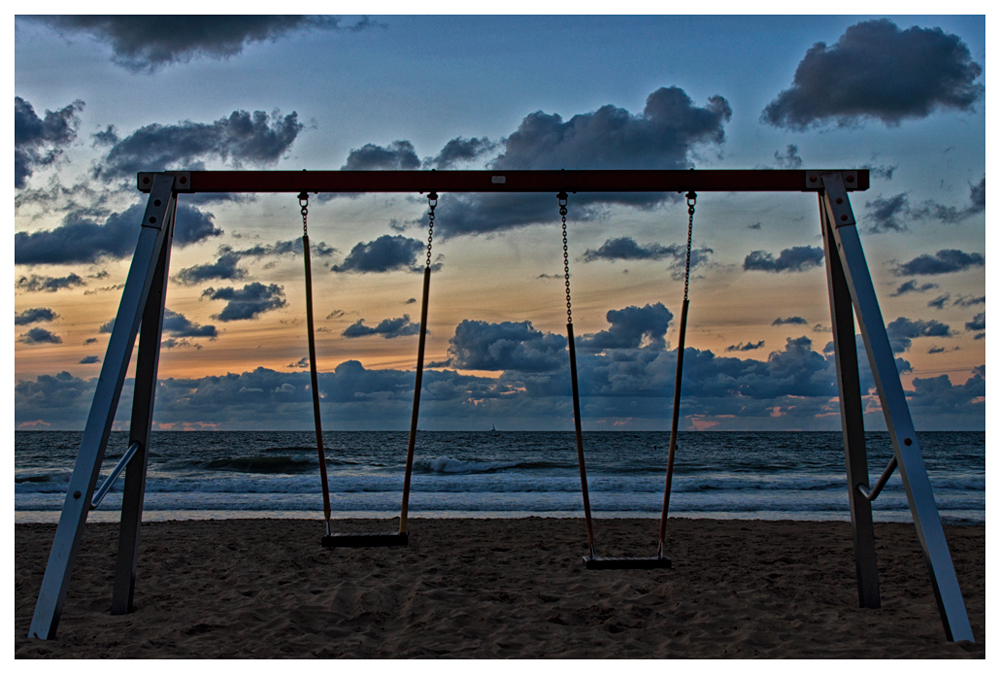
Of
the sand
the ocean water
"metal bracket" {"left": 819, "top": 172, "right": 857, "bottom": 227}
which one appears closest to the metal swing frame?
"metal bracket" {"left": 819, "top": 172, "right": 857, "bottom": 227}

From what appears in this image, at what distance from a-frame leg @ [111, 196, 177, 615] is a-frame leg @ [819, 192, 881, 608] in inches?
154

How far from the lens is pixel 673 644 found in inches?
146

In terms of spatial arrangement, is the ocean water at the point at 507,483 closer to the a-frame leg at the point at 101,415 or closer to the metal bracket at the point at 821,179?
the a-frame leg at the point at 101,415

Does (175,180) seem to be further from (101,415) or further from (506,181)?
(506,181)

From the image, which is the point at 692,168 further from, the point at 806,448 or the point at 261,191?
the point at 806,448

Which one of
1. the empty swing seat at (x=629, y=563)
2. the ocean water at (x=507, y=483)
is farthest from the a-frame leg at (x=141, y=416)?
the ocean water at (x=507, y=483)

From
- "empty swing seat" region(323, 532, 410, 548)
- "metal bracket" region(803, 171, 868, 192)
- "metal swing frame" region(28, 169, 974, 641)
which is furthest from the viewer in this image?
"empty swing seat" region(323, 532, 410, 548)

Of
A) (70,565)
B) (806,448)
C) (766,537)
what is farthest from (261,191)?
(806,448)

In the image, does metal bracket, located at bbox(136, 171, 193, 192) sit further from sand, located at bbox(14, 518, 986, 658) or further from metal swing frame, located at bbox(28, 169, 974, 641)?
sand, located at bbox(14, 518, 986, 658)

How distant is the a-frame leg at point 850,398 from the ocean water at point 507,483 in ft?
19.4

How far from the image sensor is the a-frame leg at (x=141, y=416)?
4.02 meters

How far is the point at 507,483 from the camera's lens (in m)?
15.0

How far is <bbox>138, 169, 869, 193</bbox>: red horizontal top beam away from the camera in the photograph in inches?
161

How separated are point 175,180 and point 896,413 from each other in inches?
163
